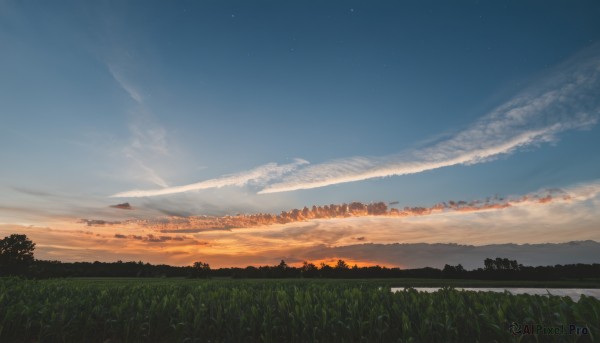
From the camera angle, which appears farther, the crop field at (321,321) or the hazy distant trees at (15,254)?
the hazy distant trees at (15,254)

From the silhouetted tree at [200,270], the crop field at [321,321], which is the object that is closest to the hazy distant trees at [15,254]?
the silhouetted tree at [200,270]

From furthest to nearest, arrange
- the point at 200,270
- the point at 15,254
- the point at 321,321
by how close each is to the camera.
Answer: the point at 200,270 → the point at 15,254 → the point at 321,321

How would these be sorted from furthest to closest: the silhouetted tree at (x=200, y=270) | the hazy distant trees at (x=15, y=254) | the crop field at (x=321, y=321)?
the silhouetted tree at (x=200, y=270) < the hazy distant trees at (x=15, y=254) < the crop field at (x=321, y=321)

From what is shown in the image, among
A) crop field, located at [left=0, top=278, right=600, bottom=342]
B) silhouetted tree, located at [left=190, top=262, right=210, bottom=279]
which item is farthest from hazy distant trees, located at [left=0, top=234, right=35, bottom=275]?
crop field, located at [left=0, top=278, right=600, bottom=342]

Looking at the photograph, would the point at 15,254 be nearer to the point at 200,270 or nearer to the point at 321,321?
the point at 200,270

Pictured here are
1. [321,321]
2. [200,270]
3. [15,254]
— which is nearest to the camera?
[321,321]

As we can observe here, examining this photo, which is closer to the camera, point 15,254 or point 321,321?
point 321,321

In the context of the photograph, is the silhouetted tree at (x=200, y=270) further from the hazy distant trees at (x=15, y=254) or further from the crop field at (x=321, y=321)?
the crop field at (x=321, y=321)

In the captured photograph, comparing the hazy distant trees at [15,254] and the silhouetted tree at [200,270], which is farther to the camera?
the silhouetted tree at [200,270]

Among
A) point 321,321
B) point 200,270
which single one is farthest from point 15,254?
point 321,321

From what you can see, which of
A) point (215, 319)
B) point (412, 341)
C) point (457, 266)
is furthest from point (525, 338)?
point (457, 266)

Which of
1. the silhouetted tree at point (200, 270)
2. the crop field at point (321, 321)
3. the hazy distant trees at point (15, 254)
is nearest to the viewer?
the crop field at point (321, 321)

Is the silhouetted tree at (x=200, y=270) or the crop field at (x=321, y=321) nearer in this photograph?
the crop field at (x=321, y=321)

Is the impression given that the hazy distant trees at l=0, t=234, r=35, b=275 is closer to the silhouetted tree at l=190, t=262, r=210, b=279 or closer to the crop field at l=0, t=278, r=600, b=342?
the silhouetted tree at l=190, t=262, r=210, b=279
